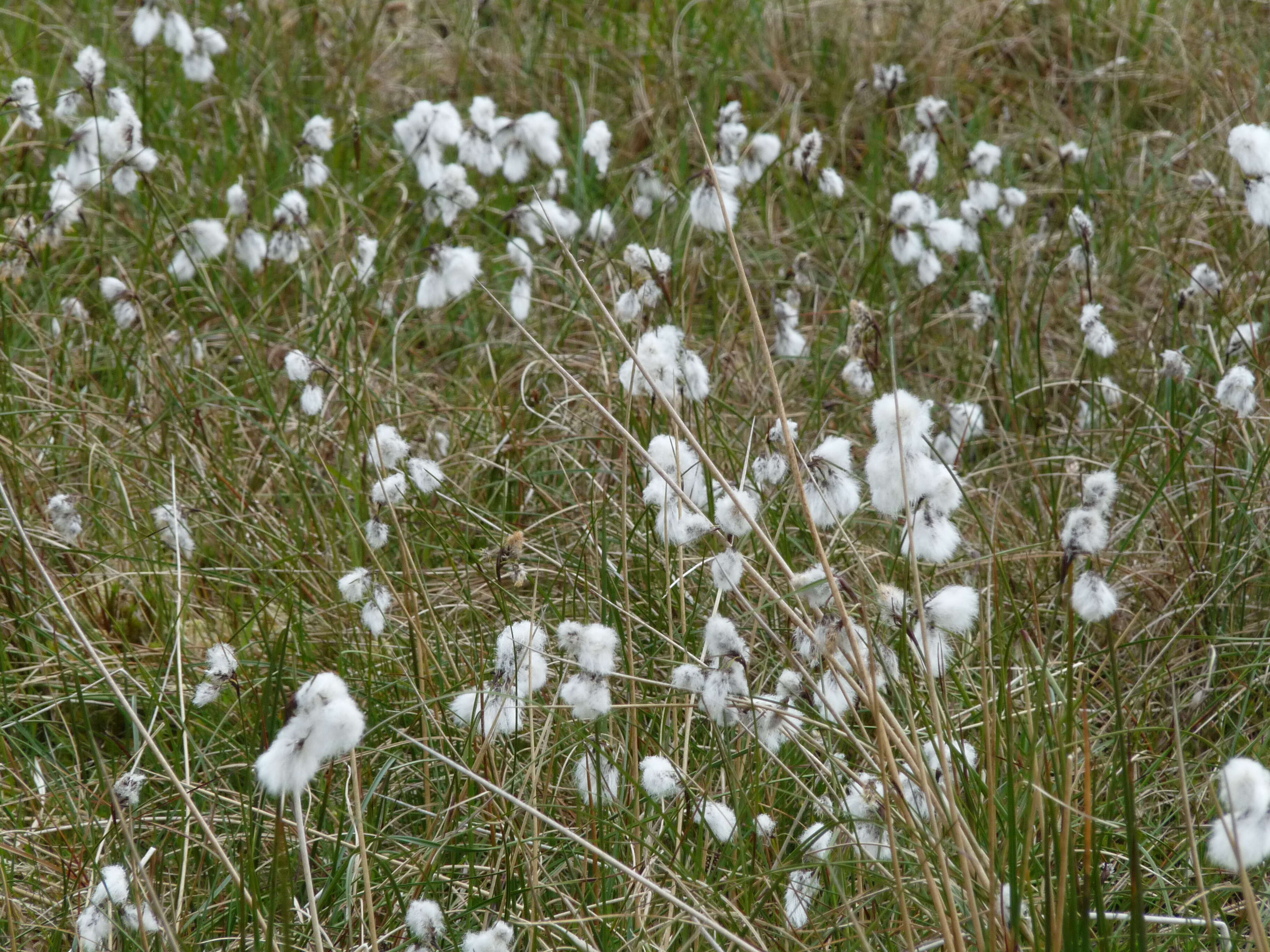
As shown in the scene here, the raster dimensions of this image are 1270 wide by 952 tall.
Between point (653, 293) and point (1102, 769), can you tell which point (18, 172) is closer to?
point (653, 293)

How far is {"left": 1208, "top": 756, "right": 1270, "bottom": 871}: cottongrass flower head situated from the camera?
3.94 ft

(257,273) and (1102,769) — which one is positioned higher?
(257,273)

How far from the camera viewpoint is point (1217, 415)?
288 cm

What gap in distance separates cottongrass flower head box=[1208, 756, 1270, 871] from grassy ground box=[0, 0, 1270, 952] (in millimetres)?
103

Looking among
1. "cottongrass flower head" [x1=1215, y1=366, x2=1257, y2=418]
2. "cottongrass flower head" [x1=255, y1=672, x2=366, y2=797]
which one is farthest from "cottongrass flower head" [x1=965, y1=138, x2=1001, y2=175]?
"cottongrass flower head" [x1=255, y1=672, x2=366, y2=797]

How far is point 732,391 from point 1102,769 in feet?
5.57

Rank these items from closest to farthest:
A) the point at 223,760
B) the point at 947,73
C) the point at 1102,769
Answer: the point at 1102,769
the point at 223,760
the point at 947,73

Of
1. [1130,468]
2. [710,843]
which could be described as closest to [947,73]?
[1130,468]

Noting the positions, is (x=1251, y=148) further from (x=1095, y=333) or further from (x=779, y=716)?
(x=779, y=716)

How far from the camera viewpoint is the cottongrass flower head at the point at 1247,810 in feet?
3.94

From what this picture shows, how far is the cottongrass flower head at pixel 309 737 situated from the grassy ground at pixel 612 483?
0.65 ft

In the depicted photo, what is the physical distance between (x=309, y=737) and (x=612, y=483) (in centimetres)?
173

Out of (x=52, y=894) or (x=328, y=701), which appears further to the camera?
(x=52, y=894)

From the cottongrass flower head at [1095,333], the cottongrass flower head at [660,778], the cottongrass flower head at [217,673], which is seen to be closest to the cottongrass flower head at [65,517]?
the cottongrass flower head at [217,673]
